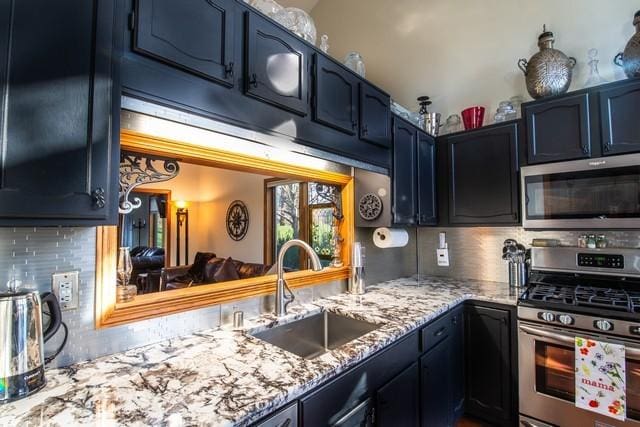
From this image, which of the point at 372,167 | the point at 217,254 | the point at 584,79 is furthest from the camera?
the point at 217,254

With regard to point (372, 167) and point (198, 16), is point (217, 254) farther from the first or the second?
point (198, 16)

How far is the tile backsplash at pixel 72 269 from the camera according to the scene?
0.95m

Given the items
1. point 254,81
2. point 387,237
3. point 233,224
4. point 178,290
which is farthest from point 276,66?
point 233,224

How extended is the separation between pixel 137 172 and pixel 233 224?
4.61ft

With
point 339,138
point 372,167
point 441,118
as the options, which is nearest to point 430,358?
point 372,167

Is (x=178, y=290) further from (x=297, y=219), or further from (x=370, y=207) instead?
(x=370, y=207)

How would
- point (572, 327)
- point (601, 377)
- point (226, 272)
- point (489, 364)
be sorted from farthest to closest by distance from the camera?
point (226, 272)
point (489, 364)
point (572, 327)
point (601, 377)

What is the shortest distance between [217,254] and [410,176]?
1.68 metres

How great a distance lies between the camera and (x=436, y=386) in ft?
5.89

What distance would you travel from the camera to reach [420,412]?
163 centimetres

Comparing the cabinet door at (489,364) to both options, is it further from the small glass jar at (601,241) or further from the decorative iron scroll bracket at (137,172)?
the decorative iron scroll bracket at (137,172)

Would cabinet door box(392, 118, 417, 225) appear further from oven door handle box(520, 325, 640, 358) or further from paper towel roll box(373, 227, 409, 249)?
oven door handle box(520, 325, 640, 358)

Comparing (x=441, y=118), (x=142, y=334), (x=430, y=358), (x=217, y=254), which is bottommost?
(x=430, y=358)

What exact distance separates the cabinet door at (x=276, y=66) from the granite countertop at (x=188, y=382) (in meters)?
1.03
